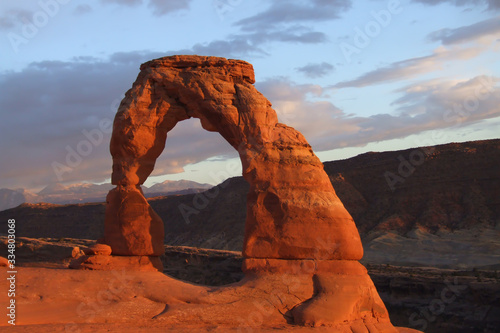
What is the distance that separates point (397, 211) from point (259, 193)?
3511 cm

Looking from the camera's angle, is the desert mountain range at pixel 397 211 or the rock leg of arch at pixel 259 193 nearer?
the rock leg of arch at pixel 259 193

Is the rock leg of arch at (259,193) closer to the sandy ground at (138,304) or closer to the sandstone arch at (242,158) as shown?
the sandstone arch at (242,158)

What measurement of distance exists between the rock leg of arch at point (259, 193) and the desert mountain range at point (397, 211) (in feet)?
71.8

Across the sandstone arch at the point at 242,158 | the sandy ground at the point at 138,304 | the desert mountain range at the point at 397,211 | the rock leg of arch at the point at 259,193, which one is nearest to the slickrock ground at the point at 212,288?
the sandy ground at the point at 138,304

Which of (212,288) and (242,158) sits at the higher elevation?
(242,158)

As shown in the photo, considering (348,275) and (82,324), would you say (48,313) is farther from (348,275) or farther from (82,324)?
(348,275)

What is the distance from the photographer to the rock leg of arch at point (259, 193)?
36.8ft

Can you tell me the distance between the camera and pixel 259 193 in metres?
12.0

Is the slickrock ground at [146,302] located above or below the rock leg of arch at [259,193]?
below

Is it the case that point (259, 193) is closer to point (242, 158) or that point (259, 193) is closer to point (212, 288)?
→ point (242, 158)

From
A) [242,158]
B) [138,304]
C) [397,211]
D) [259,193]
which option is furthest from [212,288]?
[397,211]

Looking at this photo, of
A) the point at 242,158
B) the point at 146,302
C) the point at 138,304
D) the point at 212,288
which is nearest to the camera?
the point at 138,304

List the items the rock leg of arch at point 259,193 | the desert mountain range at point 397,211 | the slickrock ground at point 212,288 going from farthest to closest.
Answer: the desert mountain range at point 397,211 < the rock leg of arch at point 259,193 < the slickrock ground at point 212,288

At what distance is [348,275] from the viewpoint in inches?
451
